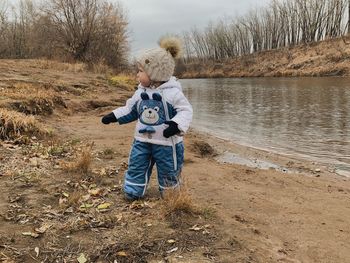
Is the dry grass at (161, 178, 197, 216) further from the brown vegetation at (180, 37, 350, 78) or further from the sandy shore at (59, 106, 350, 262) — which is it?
the brown vegetation at (180, 37, 350, 78)

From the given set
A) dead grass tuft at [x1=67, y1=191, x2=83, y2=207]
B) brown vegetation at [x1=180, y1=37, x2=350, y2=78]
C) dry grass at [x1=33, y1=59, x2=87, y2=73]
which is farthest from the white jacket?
brown vegetation at [x1=180, y1=37, x2=350, y2=78]

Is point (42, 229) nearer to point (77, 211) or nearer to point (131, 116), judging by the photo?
point (77, 211)

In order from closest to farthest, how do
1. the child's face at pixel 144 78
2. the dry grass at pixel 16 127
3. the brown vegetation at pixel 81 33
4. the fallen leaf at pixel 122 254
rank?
the fallen leaf at pixel 122 254 < the child's face at pixel 144 78 < the dry grass at pixel 16 127 < the brown vegetation at pixel 81 33

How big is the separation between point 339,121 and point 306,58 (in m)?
52.9

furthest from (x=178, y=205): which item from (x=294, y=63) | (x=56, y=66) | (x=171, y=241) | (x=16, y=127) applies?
(x=294, y=63)

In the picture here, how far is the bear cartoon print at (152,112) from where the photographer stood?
4578mm

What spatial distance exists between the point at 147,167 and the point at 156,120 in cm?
53

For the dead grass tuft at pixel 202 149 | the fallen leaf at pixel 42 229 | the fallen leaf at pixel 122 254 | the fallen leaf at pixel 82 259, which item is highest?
the fallen leaf at pixel 42 229

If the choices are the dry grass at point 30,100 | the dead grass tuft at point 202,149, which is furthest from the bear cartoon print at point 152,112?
the dry grass at point 30,100

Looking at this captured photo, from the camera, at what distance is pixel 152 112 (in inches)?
180

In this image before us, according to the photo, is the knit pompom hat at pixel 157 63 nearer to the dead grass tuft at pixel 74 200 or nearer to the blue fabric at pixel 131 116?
the blue fabric at pixel 131 116

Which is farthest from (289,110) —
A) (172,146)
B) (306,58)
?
(306,58)

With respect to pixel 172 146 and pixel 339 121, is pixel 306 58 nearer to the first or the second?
pixel 339 121

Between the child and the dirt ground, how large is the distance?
271 mm
